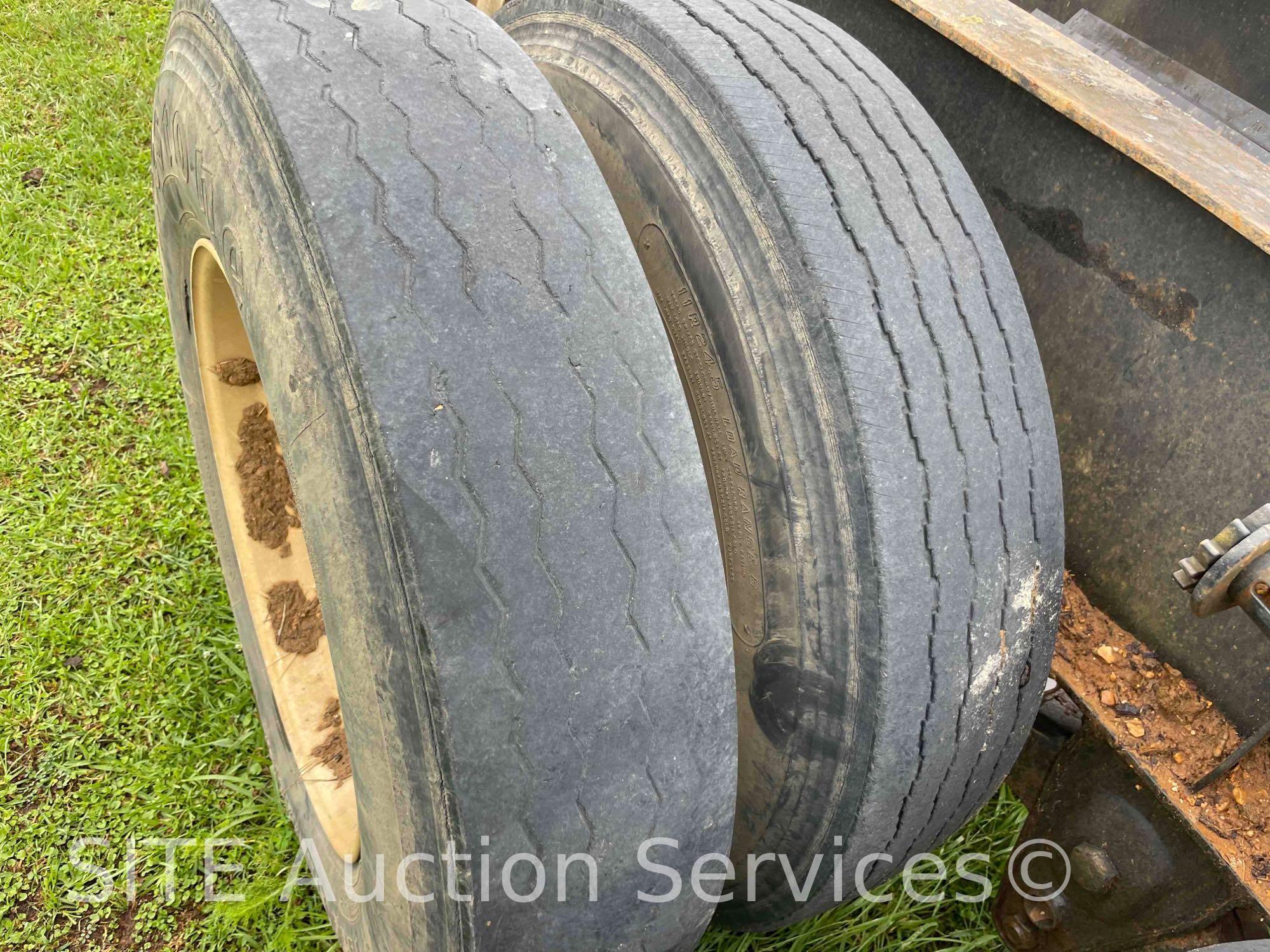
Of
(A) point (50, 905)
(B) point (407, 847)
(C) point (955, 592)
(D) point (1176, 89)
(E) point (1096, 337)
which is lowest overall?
(A) point (50, 905)

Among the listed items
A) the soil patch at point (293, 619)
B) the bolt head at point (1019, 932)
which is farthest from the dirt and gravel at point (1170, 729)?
the soil patch at point (293, 619)

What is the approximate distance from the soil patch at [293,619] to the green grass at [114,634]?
371mm

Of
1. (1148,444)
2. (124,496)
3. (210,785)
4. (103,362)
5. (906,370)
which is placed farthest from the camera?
(103,362)

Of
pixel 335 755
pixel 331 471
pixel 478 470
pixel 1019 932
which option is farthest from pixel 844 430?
pixel 335 755

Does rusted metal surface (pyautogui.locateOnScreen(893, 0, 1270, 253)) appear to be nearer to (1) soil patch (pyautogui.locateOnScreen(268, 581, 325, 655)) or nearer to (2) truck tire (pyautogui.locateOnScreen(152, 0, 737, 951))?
(2) truck tire (pyautogui.locateOnScreen(152, 0, 737, 951))

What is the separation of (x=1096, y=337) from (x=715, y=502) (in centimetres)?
82

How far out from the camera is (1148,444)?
1.75m

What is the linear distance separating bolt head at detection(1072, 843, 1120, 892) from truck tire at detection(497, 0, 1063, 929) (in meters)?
0.23

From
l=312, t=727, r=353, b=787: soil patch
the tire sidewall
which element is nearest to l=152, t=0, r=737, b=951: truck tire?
the tire sidewall

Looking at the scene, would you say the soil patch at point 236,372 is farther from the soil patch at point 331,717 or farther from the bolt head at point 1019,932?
the bolt head at point 1019,932

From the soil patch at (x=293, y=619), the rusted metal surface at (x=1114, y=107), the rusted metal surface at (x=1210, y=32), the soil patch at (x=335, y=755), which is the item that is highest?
the rusted metal surface at (x=1210, y=32)

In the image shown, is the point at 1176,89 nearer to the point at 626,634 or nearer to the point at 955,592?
the point at 955,592

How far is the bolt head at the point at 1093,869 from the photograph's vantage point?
1709mm

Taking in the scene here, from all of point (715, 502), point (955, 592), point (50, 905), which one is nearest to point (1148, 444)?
point (955, 592)
